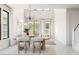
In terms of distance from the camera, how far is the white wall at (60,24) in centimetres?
388

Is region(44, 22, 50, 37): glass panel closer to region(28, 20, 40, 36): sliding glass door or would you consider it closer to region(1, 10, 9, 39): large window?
region(28, 20, 40, 36): sliding glass door

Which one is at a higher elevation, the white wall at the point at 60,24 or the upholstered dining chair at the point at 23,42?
the white wall at the point at 60,24

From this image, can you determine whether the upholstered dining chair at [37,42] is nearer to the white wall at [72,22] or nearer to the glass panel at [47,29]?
the glass panel at [47,29]

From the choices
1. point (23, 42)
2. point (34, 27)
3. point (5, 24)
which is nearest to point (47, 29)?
point (34, 27)

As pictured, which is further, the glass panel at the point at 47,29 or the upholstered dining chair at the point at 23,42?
the glass panel at the point at 47,29

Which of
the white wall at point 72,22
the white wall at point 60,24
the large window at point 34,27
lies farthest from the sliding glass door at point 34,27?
the white wall at point 72,22

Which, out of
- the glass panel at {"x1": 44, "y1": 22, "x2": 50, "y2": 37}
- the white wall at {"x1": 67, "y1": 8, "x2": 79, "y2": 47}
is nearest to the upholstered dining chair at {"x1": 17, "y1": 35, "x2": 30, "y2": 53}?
the glass panel at {"x1": 44, "y1": 22, "x2": 50, "y2": 37}

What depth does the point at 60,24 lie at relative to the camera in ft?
12.9

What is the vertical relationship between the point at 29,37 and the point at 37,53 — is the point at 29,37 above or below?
above

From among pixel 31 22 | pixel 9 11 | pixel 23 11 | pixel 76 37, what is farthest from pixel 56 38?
pixel 9 11

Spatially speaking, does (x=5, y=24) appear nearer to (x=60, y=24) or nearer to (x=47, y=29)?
(x=47, y=29)
